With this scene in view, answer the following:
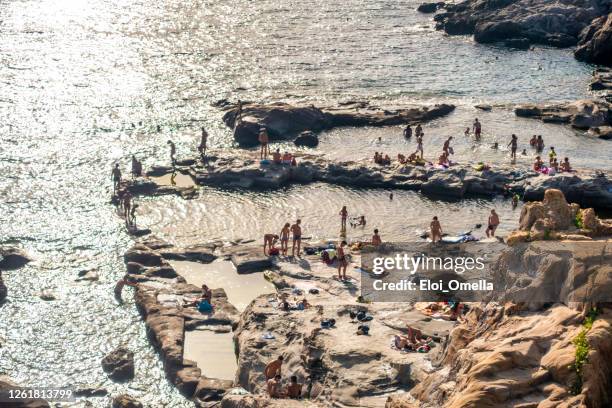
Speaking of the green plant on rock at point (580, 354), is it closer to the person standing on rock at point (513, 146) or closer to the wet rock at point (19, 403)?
the wet rock at point (19, 403)

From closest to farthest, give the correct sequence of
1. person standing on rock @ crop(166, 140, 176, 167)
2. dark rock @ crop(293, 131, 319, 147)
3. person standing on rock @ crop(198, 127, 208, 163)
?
1. person standing on rock @ crop(166, 140, 176, 167)
2. person standing on rock @ crop(198, 127, 208, 163)
3. dark rock @ crop(293, 131, 319, 147)

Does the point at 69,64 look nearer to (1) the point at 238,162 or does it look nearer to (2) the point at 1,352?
(1) the point at 238,162

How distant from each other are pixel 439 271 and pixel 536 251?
633 inches

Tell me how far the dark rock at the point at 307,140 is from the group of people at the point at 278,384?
92.1 ft

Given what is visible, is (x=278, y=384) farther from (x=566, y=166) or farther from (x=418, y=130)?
(x=418, y=130)

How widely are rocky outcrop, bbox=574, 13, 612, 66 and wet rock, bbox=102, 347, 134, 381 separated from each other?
175 ft

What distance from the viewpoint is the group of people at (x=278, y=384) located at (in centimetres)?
3000

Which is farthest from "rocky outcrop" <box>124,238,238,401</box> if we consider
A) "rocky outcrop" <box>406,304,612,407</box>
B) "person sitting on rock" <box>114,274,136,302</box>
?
"rocky outcrop" <box>406,304,612,407</box>

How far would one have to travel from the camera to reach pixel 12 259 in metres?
42.9

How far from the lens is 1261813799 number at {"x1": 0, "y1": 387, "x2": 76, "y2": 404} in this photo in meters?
31.5

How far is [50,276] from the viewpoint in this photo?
1650 inches

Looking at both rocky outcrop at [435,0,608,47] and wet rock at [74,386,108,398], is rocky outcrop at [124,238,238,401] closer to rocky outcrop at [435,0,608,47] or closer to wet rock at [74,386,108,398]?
wet rock at [74,386,108,398]

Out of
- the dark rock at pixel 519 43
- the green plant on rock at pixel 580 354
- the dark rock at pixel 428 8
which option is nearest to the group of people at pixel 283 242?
the green plant on rock at pixel 580 354

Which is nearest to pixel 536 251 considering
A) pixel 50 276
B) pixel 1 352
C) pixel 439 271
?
pixel 439 271
